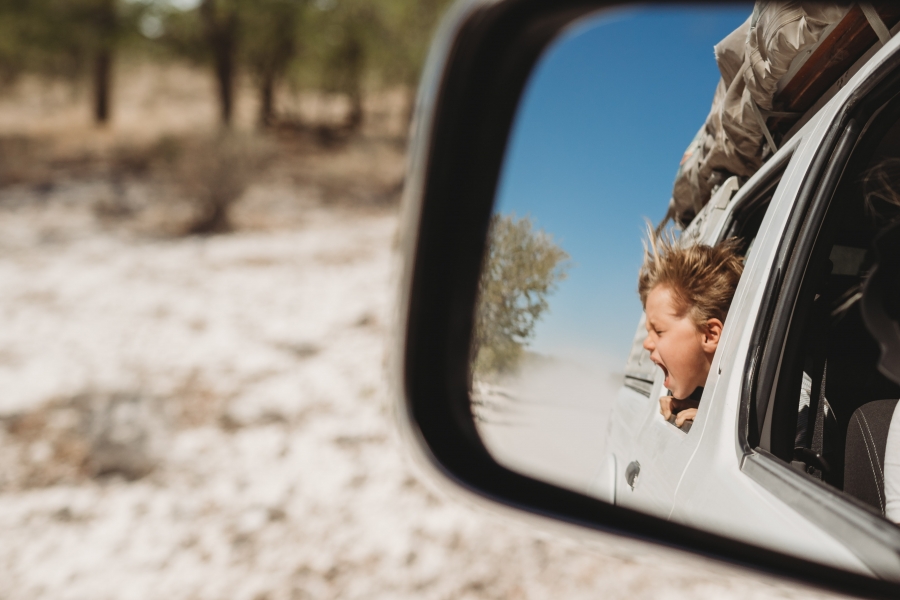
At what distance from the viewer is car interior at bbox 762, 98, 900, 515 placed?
91cm

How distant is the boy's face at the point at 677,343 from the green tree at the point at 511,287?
150 mm

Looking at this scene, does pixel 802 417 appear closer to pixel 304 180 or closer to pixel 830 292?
pixel 830 292

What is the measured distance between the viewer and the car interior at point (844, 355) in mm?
910

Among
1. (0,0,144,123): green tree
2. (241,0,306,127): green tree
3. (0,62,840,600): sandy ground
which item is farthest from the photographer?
(241,0,306,127): green tree

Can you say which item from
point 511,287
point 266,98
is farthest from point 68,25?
point 511,287

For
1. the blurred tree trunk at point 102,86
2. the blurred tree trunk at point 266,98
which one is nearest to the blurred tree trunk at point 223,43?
the blurred tree trunk at point 266,98

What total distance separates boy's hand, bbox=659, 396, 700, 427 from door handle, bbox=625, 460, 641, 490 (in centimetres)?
9

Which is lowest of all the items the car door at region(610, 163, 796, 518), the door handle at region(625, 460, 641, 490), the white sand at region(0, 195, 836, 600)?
A: the white sand at region(0, 195, 836, 600)

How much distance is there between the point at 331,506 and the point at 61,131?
19117 mm

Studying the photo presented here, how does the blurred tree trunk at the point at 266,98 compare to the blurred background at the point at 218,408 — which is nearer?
the blurred background at the point at 218,408

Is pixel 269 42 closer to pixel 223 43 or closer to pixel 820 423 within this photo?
pixel 223 43

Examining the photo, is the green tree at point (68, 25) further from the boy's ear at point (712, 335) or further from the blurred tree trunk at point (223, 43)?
the boy's ear at point (712, 335)

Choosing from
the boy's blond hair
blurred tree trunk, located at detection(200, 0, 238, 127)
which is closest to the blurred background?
the boy's blond hair

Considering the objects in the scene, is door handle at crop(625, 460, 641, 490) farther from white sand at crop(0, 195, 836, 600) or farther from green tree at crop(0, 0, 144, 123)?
green tree at crop(0, 0, 144, 123)
